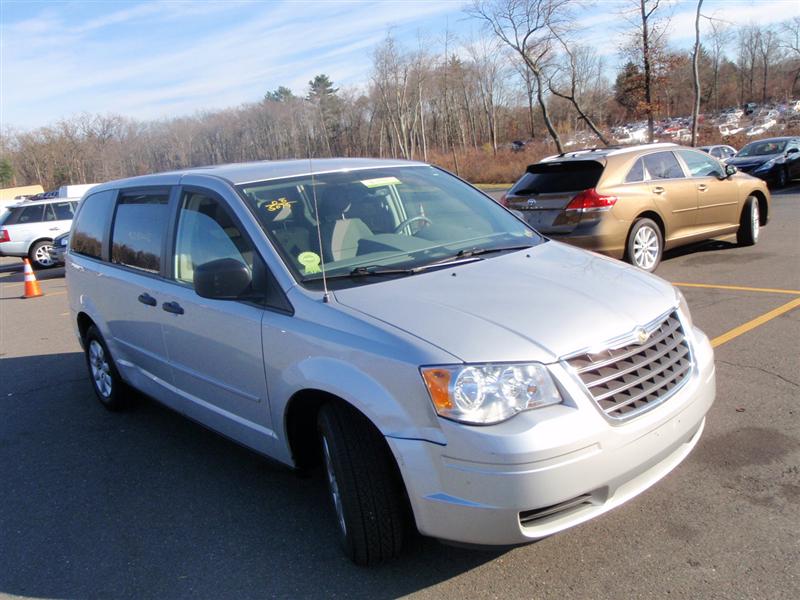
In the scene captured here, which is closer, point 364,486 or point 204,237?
point 364,486

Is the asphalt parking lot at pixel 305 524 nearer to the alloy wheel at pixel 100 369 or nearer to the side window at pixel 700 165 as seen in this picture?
the alloy wheel at pixel 100 369

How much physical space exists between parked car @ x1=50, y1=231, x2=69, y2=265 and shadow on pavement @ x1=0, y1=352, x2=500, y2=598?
43.3 ft

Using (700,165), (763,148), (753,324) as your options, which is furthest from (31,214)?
(763,148)

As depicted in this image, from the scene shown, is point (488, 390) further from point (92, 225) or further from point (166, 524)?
point (92, 225)

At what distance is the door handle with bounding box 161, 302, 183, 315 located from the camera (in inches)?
157

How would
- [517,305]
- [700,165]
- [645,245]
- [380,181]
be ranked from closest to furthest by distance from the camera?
[517,305] → [380,181] → [645,245] → [700,165]

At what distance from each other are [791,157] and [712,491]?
2020 cm

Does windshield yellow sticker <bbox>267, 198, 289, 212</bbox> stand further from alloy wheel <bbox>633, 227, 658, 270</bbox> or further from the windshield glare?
the windshield glare

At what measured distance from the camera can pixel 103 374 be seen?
18.4 ft

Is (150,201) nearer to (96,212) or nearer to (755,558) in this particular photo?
(96,212)

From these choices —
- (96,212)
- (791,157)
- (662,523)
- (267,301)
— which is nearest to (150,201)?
(96,212)

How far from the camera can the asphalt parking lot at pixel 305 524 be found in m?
2.86

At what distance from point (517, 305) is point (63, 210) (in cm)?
1954

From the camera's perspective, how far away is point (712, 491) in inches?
134
